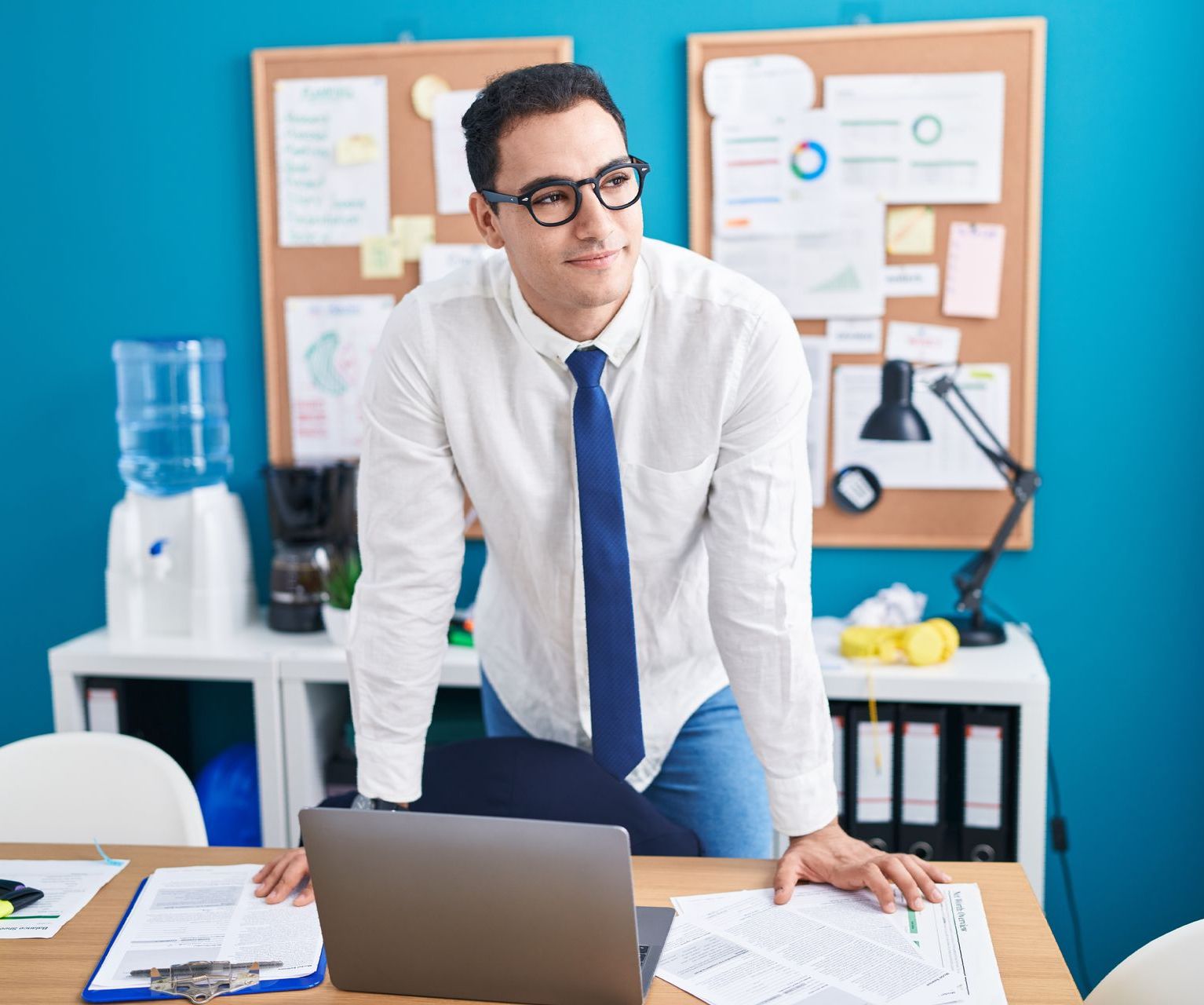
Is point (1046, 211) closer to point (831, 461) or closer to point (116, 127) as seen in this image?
point (831, 461)

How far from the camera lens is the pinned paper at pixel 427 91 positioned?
2.73 m

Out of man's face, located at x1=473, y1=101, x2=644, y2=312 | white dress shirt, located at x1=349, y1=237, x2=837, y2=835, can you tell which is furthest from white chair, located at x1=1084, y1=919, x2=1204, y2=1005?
man's face, located at x1=473, y1=101, x2=644, y2=312

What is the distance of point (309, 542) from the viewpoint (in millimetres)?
2781

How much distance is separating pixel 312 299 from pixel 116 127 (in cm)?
63

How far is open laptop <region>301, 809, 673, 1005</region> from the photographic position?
1059 millimetres

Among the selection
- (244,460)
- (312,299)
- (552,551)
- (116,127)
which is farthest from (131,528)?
(552,551)

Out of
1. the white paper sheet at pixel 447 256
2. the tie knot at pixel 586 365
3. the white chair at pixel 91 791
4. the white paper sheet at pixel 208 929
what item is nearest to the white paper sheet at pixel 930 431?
the white paper sheet at pixel 447 256

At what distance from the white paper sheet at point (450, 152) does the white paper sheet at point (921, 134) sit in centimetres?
79

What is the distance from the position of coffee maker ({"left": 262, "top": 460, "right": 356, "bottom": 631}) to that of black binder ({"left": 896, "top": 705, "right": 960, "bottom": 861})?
1.26 meters

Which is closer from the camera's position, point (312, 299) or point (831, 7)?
point (831, 7)

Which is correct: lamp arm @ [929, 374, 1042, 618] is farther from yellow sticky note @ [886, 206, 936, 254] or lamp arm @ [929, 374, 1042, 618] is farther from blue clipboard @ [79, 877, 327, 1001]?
blue clipboard @ [79, 877, 327, 1001]

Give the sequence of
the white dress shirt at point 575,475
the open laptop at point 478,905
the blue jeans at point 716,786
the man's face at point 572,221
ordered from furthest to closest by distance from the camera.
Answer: the blue jeans at point 716,786 < the white dress shirt at point 575,475 < the man's face at point 572,221 < the open laptop at point 478,905

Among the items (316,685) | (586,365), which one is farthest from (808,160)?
(316,685)

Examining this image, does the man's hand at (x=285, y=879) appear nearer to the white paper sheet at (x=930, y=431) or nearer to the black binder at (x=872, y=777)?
the black binder at (x=872, y=777)
